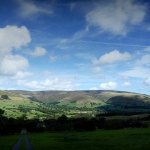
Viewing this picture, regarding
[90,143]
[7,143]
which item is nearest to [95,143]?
[90,143]

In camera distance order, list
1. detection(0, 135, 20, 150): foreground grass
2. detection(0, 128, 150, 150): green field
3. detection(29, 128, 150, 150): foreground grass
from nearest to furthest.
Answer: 1. detection(29, 128, 150, 150): foreground grass
2. detection(0, 128, 150, 150): green field
3. detection(0, 135, 20, 150): foreground grass

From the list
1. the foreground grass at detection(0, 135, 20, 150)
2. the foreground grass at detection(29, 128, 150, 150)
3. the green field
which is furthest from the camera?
the foreground grass at detection(0, 135, 20, 150)

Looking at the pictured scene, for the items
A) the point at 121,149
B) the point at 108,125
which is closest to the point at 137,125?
the point at 108,125

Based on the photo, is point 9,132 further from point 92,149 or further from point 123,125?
point 92,149

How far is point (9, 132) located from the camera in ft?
574

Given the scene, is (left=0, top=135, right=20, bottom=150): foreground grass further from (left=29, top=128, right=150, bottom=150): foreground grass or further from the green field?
(left=29, top=128, right=150, bottom=150): foreground grass

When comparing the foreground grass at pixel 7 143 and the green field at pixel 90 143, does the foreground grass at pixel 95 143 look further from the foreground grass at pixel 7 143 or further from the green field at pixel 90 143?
the foreground grass at pixel 7 143

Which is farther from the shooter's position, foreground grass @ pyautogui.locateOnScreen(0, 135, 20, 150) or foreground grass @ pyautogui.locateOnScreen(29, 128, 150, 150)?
foreground grass @ pyautogui.locateOnScreen(0, 135, 20, 150)

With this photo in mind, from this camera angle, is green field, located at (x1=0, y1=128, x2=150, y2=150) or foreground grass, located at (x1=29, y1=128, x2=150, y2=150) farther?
green field, located at (x1=0, y1=128, x2=150, y2=150)

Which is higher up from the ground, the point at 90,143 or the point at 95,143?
the point at 95,143

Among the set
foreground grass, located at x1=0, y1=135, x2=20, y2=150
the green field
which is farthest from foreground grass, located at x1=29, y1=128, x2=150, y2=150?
foreground grass, located at x1=0, y1=135, x2=20, y2=150

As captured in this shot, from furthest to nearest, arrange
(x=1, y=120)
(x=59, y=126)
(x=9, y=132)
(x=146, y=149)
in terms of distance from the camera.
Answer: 1. (x=59, y=126)
2. (x=9, y=132)
3. (x=1, y=120)
4. (x=146, y=149)

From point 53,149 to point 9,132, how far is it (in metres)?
124

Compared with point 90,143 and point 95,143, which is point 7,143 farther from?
point 95,143
